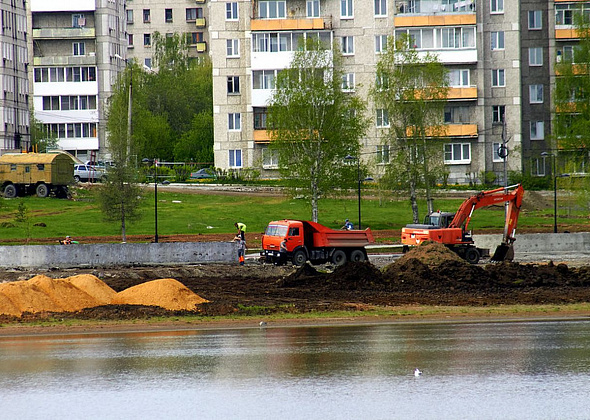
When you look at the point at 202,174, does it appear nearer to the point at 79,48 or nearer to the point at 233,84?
the point at 233,84

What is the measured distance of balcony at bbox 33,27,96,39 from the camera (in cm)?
10375

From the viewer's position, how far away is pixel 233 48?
81.8 m

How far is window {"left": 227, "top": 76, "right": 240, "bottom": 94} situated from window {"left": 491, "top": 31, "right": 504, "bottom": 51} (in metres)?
24.0

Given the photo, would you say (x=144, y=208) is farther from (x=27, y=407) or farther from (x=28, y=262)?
(x=27, y=407)

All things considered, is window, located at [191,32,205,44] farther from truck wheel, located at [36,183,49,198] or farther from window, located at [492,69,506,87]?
truck wheel, located at [36,183,49,198]

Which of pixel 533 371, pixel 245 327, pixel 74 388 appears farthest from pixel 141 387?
pixel 245 327

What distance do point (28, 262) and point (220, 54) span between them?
45.4 meters

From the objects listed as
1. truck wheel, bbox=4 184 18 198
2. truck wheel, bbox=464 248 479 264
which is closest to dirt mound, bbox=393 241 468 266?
truck wheel, bbox=464 248 479 264

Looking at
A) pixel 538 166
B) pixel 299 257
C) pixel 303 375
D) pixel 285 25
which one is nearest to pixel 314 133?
pixel 299 257

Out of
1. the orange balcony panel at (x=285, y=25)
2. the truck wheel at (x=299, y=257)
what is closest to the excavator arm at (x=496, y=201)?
the truck wheel at (x=299, y=257)

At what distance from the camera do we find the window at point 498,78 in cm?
8062

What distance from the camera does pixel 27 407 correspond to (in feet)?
43.5

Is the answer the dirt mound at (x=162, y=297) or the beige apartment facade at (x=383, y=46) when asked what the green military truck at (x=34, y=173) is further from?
the dirt mound at (x=162, y=297)

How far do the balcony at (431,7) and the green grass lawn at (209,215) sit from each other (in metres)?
19.2
